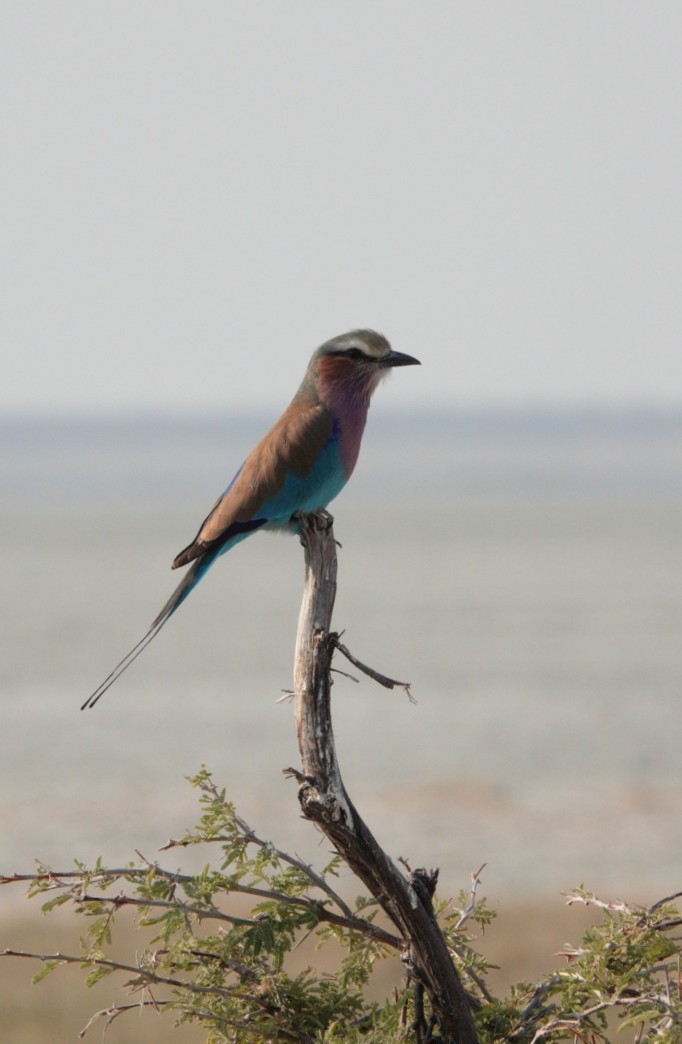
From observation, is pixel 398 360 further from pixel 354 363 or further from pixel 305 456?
pixel 305 456

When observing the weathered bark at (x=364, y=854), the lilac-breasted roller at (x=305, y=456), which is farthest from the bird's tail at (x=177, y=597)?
the weathered bark at (x=364, y=854)

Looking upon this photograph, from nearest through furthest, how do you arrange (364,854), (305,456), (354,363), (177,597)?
1. (364,854)
2. (177,597)
3. (305,456)
4. (354,363)

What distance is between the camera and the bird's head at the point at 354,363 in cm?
695

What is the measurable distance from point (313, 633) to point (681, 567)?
8839cm

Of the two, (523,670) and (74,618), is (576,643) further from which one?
(74,618)

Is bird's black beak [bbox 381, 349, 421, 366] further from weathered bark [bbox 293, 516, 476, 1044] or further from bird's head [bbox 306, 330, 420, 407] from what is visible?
weathered bark [bbox 293, 516, 476, 1044]

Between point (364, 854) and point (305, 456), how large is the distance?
8.58 feet

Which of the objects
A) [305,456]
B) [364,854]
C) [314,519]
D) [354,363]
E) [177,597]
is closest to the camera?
[364,854]

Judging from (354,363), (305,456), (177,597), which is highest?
(354,363)

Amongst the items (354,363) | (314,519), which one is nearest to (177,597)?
(314,519)

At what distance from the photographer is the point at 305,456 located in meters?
6.47

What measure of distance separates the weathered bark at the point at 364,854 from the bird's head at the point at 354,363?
250cm

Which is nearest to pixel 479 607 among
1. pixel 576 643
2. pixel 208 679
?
pixel 576 643

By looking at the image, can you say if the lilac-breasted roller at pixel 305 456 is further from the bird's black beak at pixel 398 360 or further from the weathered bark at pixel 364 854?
the weathered bark at pixel 364 854
